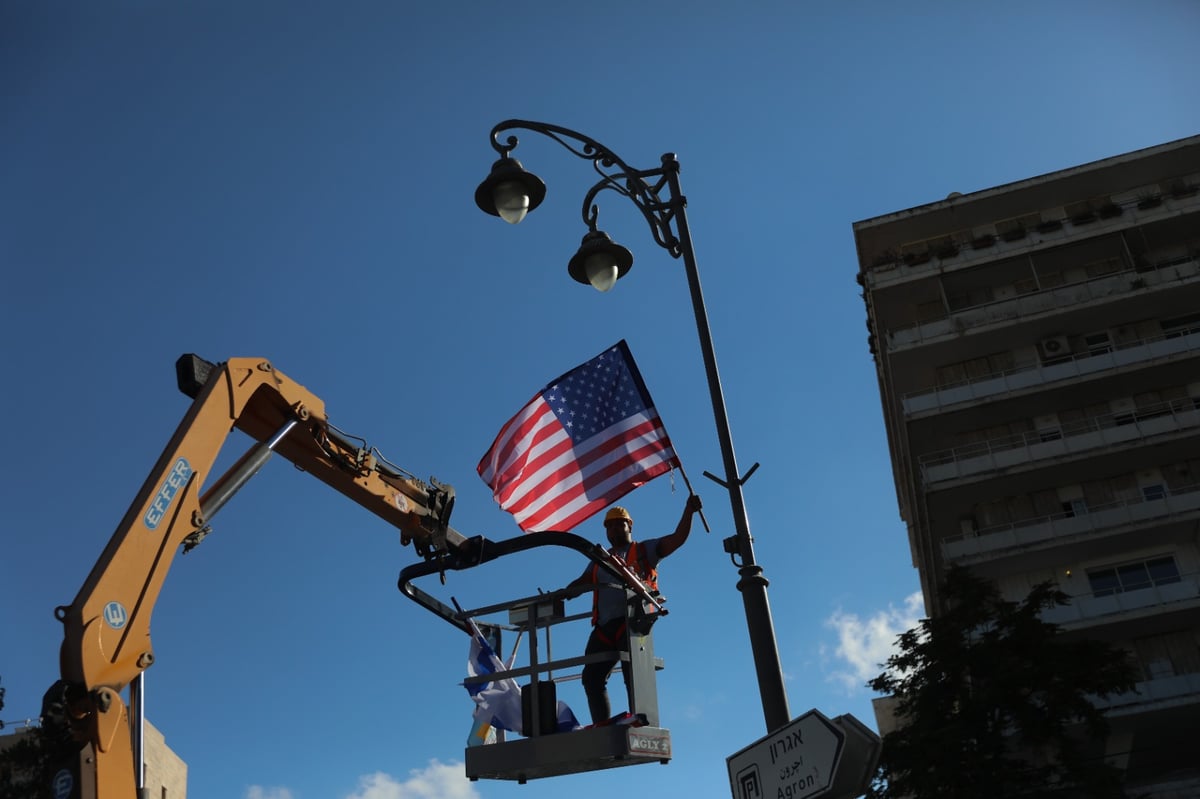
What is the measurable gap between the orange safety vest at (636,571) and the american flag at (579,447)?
171 centimetres

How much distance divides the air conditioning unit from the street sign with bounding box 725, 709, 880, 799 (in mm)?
33966

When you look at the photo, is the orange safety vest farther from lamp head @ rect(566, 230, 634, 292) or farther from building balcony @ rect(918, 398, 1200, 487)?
building balcony @ rect(918, 398, 1200, 487)

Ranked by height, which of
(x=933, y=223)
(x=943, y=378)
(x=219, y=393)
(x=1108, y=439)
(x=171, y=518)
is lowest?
(x=171, y=518)

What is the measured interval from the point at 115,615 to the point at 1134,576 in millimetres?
32318

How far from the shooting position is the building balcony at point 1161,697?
1141 inches

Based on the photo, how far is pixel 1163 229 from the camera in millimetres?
37781

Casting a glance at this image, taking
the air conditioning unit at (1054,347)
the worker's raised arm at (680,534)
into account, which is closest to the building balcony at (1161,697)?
the air conditioning unit at (1054,347)

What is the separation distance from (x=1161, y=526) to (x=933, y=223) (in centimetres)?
1479

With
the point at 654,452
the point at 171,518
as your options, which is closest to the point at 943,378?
the point at 654,452

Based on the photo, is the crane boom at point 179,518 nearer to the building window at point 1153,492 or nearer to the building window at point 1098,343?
the building window at point 1153,492

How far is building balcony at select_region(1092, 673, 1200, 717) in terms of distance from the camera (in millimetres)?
28969

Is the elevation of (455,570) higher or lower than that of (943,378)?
lower

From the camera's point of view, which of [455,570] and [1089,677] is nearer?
[455,570]

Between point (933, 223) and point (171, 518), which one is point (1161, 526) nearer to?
point (933, 223)
